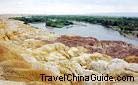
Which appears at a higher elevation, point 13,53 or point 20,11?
point 20,11

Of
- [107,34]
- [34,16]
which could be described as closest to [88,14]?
[107,34]

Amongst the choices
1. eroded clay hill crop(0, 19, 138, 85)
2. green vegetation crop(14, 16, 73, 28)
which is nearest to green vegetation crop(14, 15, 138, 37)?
green vegetation crop(14, 16, 73, 28)

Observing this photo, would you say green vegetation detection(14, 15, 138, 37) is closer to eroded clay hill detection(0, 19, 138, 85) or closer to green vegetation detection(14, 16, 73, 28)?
green vegetation detection(14, 16, 73, 28)

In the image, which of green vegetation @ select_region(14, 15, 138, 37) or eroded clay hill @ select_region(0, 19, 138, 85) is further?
green vegetation @ select_region(14, 15, 138, 37)

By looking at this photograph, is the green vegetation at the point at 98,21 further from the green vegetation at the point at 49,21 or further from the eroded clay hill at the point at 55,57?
the eroded clay hill at the point at 55,57

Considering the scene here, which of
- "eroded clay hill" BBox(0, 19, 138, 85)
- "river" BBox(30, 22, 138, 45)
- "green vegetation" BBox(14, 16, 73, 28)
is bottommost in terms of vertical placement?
"eroded clay hill" BBox(0, 19, 138, 85)

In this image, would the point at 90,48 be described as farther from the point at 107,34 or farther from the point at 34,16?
the point at 34,16

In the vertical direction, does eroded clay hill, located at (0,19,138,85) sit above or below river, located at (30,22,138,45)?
below
